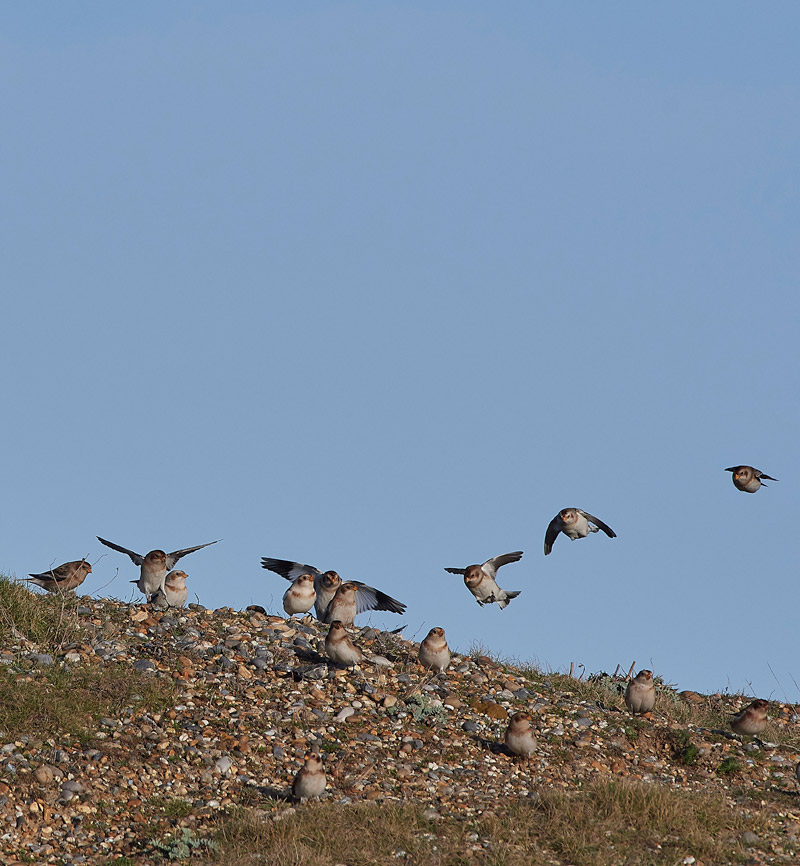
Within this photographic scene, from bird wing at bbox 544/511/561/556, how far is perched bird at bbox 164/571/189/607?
14.8ft

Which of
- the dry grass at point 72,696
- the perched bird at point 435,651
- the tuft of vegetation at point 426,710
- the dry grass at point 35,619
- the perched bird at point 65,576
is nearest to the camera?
the dry grass at point 72,696

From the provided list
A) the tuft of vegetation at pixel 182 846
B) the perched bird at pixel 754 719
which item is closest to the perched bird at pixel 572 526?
the perched bird at pixel 754 719

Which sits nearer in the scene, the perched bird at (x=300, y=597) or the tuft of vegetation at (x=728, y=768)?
the tuft of vegetation at (x=728, y=768)

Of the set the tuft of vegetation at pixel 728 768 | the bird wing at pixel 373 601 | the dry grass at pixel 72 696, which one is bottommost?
the dry grass at pixel 72 696

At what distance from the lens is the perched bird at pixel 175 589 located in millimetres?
14734

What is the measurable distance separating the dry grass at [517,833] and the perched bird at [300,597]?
16.0 ft

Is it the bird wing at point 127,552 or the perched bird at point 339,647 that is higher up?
the bird wing at point 127,552

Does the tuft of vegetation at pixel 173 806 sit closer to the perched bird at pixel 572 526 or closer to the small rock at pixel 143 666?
the small rock at pixel 143 666

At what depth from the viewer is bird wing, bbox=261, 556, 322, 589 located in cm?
1587

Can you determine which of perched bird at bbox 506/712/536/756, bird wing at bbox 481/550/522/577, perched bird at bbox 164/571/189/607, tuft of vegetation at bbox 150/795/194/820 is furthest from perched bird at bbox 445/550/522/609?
tuft of vegetation at bbox 150/795/194/820

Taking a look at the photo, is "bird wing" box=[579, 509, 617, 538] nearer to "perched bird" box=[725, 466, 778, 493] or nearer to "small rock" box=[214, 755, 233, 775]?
"perched bird" box=[725, 466, 778, 493]

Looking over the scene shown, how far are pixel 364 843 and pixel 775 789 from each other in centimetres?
446

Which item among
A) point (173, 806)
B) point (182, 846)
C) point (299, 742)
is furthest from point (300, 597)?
point (182, 846)

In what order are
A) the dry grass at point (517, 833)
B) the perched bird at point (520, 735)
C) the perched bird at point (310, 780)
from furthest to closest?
the perched bird at point (520, 735), the perched bird at point (310, 780), the dry grass at point (517, 833)
